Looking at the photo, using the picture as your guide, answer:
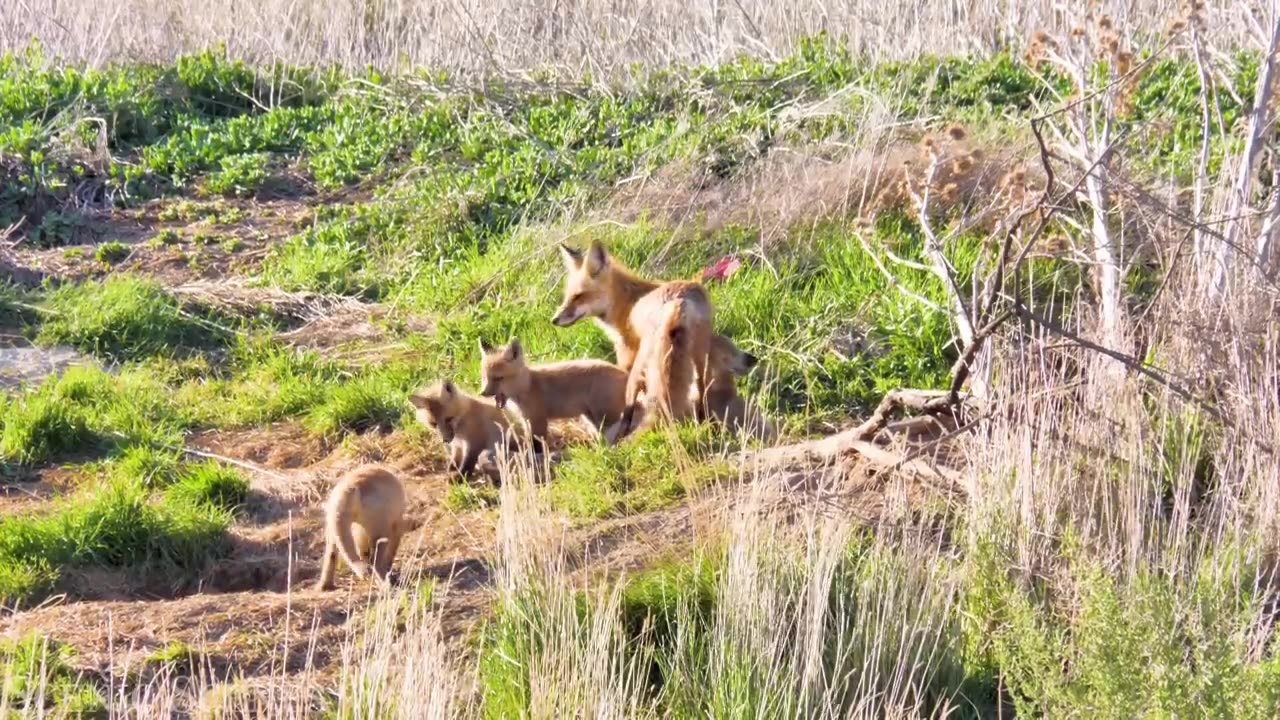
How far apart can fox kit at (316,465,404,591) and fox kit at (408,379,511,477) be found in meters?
1.12

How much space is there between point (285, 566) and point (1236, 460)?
4467mm

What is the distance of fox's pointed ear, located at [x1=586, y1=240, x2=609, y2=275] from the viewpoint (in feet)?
30.9

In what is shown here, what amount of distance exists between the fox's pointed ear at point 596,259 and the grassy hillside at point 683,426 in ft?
3.01

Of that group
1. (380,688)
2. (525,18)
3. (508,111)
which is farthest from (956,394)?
(525,18)

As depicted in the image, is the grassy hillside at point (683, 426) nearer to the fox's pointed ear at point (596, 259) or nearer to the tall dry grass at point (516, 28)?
the tall dry grass at point (516, 28)

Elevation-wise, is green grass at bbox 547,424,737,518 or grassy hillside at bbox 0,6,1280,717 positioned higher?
grassy hillside at bbox 0,6,1280,717

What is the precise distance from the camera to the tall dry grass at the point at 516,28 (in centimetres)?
1379

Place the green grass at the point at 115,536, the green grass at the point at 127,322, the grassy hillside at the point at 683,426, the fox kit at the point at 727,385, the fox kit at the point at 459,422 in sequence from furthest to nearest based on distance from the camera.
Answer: the green grass at the point at 127,322
the fox kit at the point at 727,385
the fox kit at the point at 459,422
the green grass at the point at 115,536
the grassy hillside at the point at 683,426

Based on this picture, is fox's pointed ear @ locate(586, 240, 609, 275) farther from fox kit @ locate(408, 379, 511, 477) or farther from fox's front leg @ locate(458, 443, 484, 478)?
fox's front leg @ locate(458, 443, 484, 478)

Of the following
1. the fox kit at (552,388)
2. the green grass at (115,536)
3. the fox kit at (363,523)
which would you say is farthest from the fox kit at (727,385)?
the green grass at (115,536)

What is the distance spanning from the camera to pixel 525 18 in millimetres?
15461

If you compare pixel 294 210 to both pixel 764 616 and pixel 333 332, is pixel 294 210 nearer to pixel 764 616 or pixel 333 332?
Result: pixel 333 332

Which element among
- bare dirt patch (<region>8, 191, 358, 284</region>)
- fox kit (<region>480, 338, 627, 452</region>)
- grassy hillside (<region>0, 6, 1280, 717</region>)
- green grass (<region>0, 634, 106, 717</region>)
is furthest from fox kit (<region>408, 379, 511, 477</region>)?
bare dirt patch (<region>8, 191, 358, 284</region>)

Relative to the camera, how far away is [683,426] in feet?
28.1
